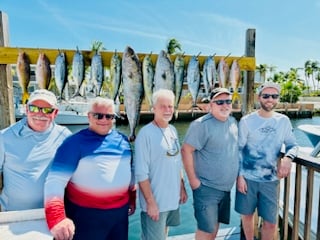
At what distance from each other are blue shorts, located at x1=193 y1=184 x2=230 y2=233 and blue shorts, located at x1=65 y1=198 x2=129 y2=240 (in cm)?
74

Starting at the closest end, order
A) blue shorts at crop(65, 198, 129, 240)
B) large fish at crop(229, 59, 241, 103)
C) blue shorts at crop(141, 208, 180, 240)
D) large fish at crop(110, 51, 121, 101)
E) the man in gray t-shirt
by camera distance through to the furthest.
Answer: blue shorts at crop(65, 198, 129, 240)
blue shorts at crop(141, 208, 180, 240)
the man in gray t-shirt
large fish at crop(110, 51, 121, 101)
large fish at crop(229, 59, 241, 103)

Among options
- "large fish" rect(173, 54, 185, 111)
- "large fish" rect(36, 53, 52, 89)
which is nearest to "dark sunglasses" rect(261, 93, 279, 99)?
"large fish" rect(173, 54, 185, 111)

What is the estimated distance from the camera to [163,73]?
2.36m

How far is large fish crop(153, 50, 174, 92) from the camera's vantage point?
2.35m

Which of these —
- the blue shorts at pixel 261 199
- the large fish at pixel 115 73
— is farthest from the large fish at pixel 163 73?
the blue shorts at pixel 261 199

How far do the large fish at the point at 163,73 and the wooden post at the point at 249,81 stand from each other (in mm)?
962

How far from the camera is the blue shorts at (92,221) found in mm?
1836

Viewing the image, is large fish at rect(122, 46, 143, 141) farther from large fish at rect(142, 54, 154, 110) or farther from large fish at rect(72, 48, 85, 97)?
large fish at rect(72, 48, 85, 97)

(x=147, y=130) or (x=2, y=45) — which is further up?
(x=2, y=45)

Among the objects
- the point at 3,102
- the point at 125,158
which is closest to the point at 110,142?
the point at 125,158

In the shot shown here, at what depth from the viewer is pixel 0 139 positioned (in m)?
1.85

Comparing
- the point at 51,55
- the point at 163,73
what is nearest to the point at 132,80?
the point at 163,73

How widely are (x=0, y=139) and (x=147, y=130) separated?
955 millimetres

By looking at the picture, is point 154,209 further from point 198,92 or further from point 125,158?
point 198,92
